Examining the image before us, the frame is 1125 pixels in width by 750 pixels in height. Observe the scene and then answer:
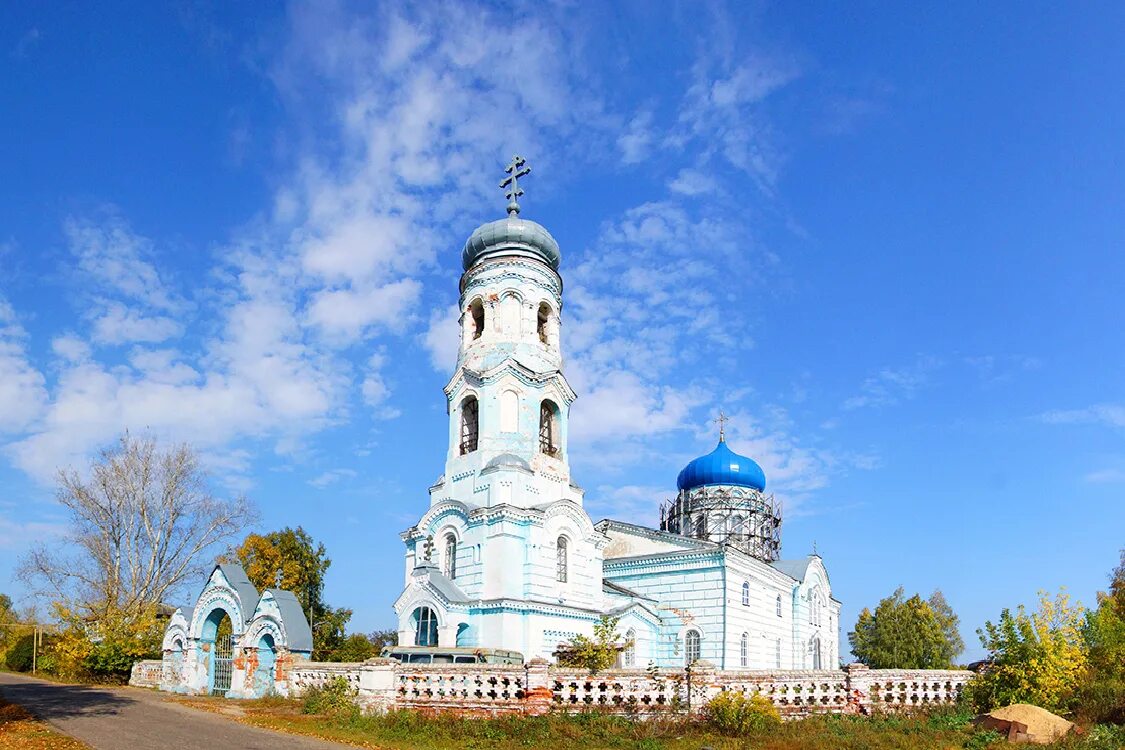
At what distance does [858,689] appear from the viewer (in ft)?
48.8

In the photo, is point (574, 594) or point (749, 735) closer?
point (749, 735)

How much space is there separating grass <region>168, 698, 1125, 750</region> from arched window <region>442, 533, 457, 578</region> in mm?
9654

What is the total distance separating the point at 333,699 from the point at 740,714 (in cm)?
822

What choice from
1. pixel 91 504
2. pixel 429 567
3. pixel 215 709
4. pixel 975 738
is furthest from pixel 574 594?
pixel 91 504

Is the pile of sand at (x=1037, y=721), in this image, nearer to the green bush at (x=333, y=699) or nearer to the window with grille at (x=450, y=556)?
the green bush at (x=333, y=699)

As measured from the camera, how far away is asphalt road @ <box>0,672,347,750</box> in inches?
508

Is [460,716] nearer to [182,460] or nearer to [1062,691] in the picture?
[1062,691]

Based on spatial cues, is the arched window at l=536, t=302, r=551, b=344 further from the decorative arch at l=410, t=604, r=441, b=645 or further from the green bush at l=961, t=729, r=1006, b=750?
the green bush at l=961, t=729, r=1006, b=750

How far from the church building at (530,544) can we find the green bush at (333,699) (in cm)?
542

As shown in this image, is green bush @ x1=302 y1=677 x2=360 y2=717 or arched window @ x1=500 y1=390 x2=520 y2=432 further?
arched window @ x1=500 y1=390 x2=520 y2=432

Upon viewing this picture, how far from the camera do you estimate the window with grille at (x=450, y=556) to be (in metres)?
25.0

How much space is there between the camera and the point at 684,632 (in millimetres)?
28547

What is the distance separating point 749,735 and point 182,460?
80.1ft

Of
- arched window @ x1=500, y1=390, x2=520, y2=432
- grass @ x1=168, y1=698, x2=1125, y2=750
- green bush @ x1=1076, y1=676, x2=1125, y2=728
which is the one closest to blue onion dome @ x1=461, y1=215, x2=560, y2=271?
arched window @ x1=500, y1=390, x2=520, y2=432
